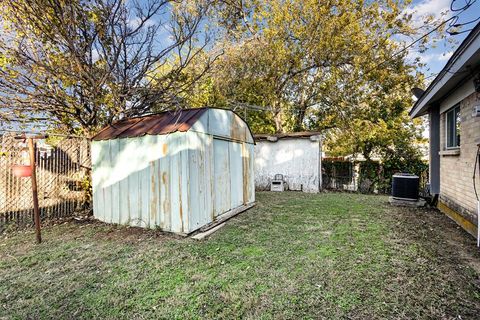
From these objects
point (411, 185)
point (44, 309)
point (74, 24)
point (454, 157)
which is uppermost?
point (74, 24)

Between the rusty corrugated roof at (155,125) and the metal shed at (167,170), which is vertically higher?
the rusty corrugated roof at (155,125)

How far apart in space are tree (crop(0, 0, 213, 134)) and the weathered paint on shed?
18.2 ft

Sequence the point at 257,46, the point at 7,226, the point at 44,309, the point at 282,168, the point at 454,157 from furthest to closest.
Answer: the point at 257,46 < the point at 282,168 < the point at 454,157 < the point at 7,226 < the point at 44,309

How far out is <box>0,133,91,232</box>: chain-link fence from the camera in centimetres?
492

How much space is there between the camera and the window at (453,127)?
529 centimetres

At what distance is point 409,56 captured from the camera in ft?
37.7

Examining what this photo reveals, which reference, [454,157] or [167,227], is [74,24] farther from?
[454,157]

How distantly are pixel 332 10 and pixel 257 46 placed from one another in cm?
359

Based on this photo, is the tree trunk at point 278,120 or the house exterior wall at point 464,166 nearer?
the house exterior wall at point 464,166

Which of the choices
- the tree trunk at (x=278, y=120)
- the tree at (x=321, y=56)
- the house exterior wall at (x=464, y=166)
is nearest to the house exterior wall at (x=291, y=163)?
the tree trunk at (x=278, y=120)

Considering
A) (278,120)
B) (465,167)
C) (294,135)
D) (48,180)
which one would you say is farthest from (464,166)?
(278,120)

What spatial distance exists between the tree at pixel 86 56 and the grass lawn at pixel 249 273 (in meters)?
2.73

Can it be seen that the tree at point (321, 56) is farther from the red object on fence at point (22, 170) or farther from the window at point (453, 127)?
the red object on fence at point (22, 170)

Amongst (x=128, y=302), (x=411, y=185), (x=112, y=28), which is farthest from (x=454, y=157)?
(x=112, y=28)
